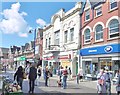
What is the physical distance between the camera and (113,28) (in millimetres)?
24844

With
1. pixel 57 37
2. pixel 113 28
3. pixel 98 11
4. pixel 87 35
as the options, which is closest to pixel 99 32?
pixel 98 11

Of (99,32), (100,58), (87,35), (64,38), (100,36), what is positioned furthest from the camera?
(64,38)

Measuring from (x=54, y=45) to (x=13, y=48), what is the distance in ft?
250

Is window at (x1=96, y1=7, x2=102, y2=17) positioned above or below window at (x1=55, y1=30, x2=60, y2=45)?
above

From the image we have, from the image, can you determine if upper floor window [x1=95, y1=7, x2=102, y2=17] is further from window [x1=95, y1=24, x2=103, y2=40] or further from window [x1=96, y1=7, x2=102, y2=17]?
window [x1=95, y1=24, x2=103, y2=40]

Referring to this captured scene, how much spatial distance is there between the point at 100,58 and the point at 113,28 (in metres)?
3.47

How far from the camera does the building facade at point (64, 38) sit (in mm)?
33344

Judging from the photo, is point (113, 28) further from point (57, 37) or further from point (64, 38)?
point (57, 37)

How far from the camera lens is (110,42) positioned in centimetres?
2475

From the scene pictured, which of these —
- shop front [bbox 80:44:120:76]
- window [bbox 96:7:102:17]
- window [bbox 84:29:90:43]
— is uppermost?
window [bbox 96:7:102:17]

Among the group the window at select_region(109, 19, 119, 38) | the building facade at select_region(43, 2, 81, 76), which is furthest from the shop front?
the building facade at select_region(43, 2, 81, 76)

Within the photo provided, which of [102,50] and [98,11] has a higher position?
[98,11]

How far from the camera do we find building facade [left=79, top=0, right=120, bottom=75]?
79.2 ft

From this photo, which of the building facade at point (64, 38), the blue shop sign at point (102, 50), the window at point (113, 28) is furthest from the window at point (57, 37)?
the window at point (113, 28)
